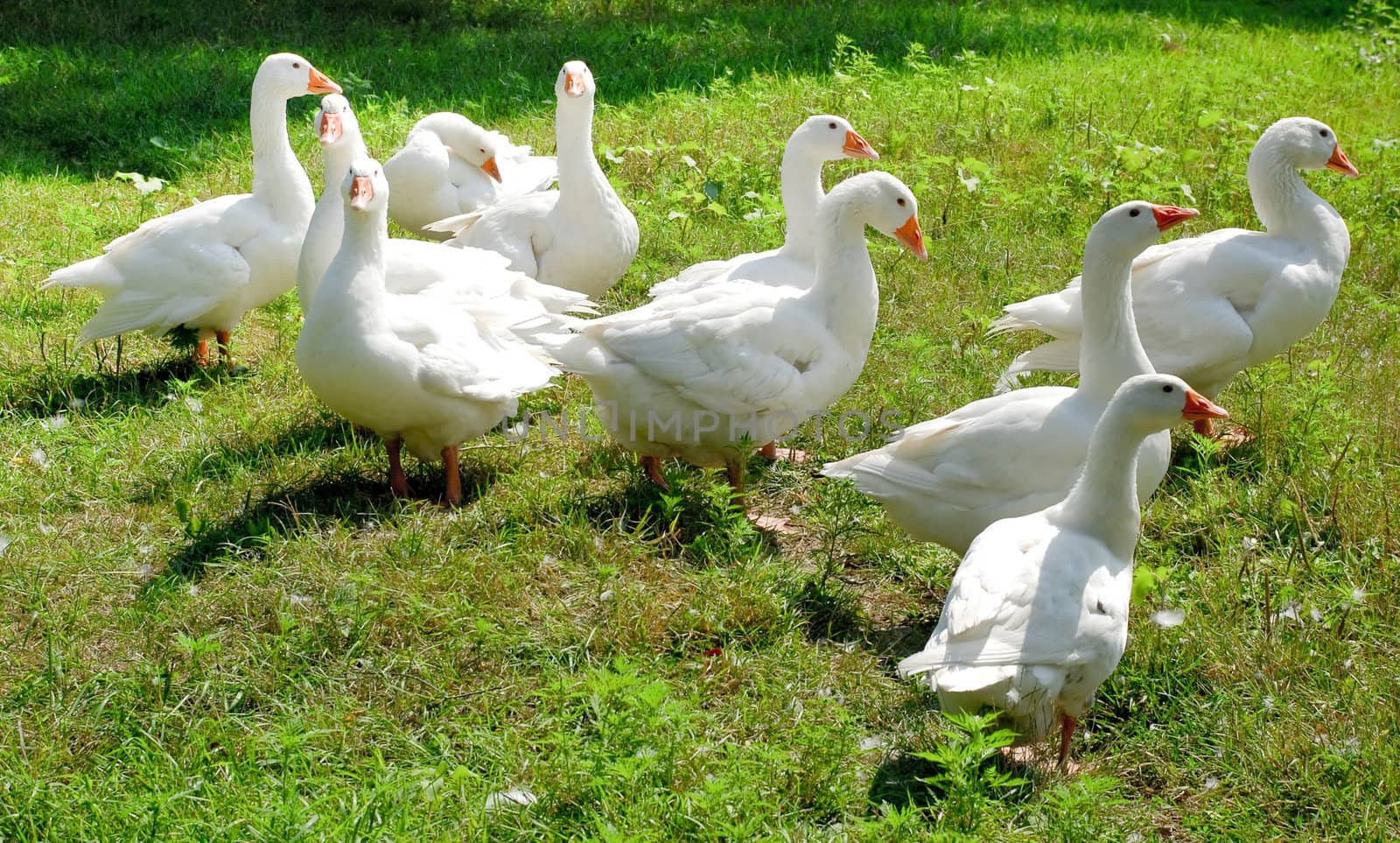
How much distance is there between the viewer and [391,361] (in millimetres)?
4598

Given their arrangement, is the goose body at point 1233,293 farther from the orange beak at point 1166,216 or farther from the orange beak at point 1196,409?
the orange beak at point 1196,409

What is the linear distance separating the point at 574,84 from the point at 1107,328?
3056 mm

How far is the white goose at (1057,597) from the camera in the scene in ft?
11.3

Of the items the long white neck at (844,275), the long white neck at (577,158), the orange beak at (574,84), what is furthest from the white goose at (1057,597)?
the orange beak at (574,84)

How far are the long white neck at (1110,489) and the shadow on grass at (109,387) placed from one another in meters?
3.68

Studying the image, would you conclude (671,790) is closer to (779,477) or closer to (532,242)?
(779,477)

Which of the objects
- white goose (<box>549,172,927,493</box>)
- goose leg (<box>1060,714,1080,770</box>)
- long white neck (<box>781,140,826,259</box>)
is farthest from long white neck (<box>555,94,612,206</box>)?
goose leg (<box>1060,714,1080,770</box>)

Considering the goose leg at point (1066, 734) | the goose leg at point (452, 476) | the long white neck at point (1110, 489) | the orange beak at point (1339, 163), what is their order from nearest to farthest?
the goose leg at point (1066, 734) → the long white neck at point (1110, 489) → the goose leg at point (452, 476) → the orange beak at point (1339, 163)

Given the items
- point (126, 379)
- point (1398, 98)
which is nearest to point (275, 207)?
point (126, 379)

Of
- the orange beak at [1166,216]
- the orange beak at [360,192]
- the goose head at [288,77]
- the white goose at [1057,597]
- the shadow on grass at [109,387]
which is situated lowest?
the shadow on grass at [109,387]

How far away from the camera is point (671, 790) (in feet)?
10.9

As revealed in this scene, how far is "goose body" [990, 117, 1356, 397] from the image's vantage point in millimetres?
5258

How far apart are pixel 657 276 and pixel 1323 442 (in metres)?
3.38

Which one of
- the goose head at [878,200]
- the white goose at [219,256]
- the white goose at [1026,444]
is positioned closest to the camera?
the white goose at [1026,444]
